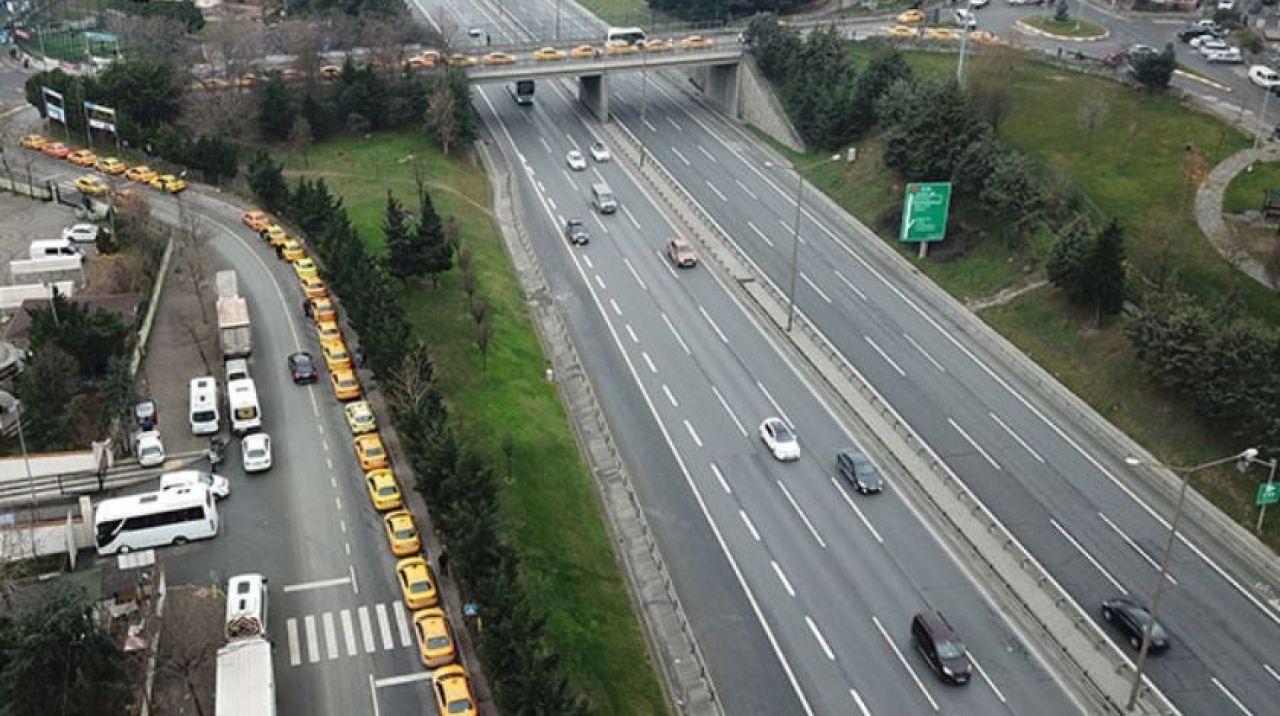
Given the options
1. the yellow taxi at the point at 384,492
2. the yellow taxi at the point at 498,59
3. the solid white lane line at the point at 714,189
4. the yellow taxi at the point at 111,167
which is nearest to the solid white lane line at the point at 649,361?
the yellow taxi at the point at 384,492

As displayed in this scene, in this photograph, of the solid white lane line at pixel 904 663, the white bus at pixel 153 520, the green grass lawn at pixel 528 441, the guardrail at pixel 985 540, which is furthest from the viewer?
the white bus at pixel 153 520

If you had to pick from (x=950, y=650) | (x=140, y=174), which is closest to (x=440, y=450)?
(x=950, y=650)

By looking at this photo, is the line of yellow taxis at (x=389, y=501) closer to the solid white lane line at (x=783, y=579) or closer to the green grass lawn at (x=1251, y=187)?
the solid white lane line at (x=783, y=579)

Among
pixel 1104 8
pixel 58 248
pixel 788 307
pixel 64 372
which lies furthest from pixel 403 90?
pixel 1104 8

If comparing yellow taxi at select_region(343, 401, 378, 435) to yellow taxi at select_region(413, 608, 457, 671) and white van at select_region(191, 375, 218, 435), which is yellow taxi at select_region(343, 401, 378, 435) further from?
yellow taxi at select_region(413, 608, 457, 671)

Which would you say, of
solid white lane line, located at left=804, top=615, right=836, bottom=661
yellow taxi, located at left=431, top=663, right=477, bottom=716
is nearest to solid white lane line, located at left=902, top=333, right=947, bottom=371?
solid white lane line, located at left=804, top=615, right=836, bottom=661

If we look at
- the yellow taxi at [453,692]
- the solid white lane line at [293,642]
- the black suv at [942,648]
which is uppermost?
the yellow taxi at [453,692]

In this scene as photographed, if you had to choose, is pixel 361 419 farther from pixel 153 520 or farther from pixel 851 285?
pixel 851 285
